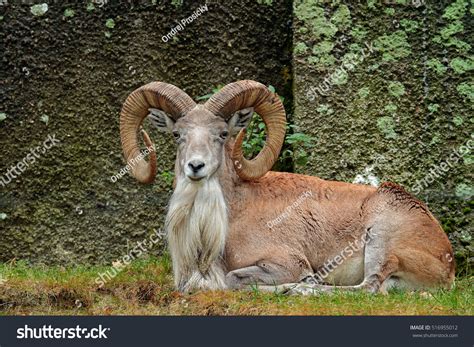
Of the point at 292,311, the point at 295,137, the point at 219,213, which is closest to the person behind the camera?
the point at 292,311

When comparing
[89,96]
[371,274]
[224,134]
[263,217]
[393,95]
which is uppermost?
[89,96]

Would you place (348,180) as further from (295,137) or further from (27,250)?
(27,250)

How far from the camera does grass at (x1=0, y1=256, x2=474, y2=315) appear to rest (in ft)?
28.1

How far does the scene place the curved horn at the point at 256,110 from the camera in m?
10.1

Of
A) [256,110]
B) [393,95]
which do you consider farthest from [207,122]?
[393,95]

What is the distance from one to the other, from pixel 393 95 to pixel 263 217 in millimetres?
2374

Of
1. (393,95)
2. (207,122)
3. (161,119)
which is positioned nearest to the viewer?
(207,122)

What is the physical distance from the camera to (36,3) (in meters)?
12.1

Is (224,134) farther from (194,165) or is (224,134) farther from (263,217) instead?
(263,217)

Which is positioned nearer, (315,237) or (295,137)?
(315,237)

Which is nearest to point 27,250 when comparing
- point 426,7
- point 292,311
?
point 292,311

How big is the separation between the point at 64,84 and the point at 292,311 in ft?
15.7

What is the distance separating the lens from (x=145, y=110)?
1048cm

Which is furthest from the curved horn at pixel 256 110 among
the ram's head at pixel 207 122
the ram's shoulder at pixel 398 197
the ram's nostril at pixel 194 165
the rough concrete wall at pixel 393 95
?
the rough concrete wall at pixel 393 95
